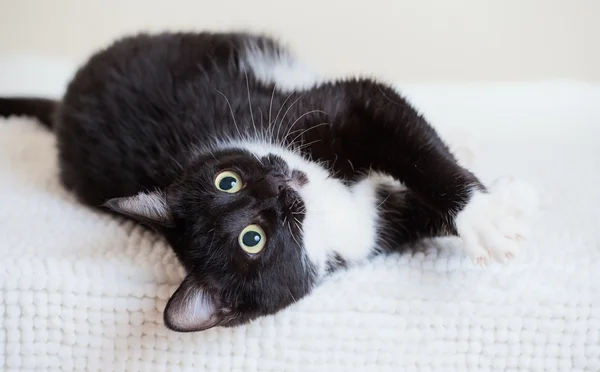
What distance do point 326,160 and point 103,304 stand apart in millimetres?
484

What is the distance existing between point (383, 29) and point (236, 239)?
129 centimetres

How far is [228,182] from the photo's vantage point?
992 millimetres

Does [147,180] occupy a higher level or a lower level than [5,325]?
higher

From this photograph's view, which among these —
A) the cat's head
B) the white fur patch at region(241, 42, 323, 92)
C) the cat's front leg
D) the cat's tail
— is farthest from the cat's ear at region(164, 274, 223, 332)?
the cat's tail

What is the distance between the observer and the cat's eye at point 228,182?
3.23 ft

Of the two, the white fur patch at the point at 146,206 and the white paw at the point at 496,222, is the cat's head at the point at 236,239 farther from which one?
the white paw at the point at 496,222

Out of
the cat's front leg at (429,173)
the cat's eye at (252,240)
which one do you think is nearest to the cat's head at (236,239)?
the cat's eye at (252,240)

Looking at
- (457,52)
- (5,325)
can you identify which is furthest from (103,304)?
(457,52)

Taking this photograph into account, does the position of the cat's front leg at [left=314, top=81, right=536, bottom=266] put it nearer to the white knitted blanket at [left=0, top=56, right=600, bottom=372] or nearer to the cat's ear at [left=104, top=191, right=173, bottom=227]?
the white knitted blanket at [left=0, top=56, right=600, bottom=372]

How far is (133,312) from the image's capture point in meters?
0.95

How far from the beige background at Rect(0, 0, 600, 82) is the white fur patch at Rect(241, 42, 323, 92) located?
0.29 metres

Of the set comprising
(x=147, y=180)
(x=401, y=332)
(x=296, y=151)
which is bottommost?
(x=147, y=180)

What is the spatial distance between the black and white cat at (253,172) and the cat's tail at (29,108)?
351 millimetres

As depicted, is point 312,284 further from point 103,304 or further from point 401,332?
point 103,304
